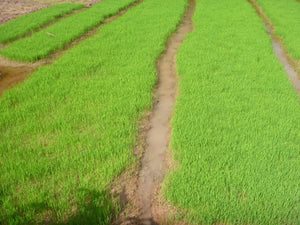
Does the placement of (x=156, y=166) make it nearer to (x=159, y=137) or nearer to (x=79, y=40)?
(x=159, y=137)

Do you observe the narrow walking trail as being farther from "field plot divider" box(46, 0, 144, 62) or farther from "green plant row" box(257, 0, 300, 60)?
"green plant row" box(257, 0, 300, 60)

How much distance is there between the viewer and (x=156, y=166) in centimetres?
294

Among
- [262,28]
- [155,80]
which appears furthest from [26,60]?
[262,28]

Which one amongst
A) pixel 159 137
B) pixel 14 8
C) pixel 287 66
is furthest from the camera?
pixel 14 8

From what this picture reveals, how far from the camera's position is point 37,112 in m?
3.72

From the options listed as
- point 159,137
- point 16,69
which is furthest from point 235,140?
point 16,69

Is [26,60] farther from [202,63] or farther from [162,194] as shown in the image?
[162,194]

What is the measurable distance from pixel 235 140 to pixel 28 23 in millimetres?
8070

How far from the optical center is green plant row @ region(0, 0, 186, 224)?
231 centimetres

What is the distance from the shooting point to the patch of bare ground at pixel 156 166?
7.52 ft

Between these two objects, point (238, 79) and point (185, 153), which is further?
point (238, 79)

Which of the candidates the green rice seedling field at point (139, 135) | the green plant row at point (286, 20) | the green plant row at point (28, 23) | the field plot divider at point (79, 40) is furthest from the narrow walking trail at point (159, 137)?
the green plant row at point (28, 23)

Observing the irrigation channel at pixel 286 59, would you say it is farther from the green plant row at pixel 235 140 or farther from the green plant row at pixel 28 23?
the green plant row at pixel 28 23

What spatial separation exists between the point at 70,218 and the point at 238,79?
395 centimetres
